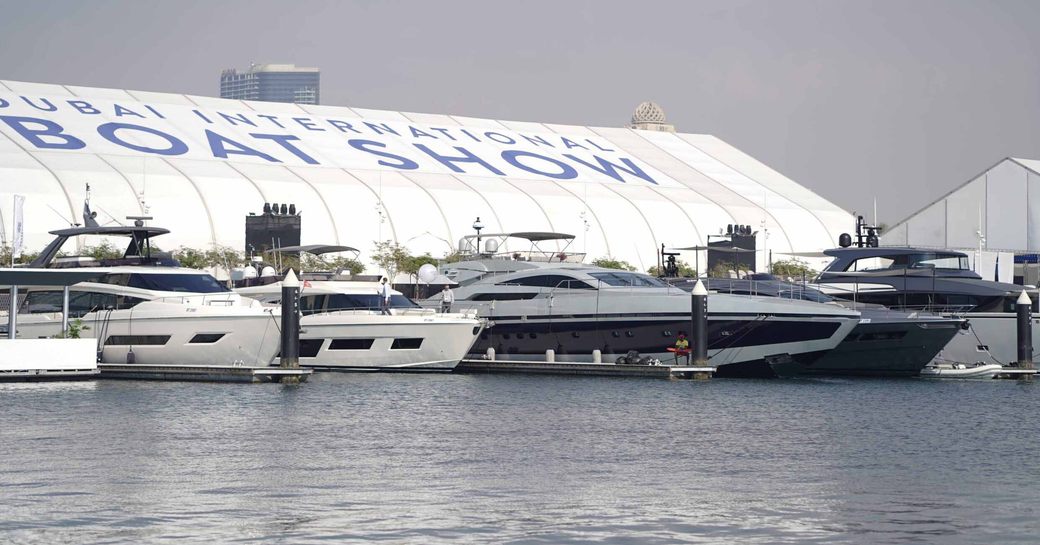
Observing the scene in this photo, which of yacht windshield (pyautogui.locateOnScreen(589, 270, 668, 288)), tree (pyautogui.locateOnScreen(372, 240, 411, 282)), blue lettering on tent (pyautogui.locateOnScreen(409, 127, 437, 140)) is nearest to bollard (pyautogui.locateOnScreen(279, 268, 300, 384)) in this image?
yacht windshield (pyautogui.locateOnScreen(589, 270, 668, 288))

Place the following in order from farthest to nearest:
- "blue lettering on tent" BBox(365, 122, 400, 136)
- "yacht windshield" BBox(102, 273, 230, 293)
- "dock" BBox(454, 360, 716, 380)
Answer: "blue lettering on tent" BBox(365, 122, 400, 136)
"dock" BBox(454, 360, 716, 380)
"yacht windshield" BBox(102, 273, 230, 293)

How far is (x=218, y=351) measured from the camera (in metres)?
41.6

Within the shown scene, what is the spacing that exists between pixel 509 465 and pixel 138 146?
167 feet

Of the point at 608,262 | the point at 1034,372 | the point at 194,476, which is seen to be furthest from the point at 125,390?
the point at 608,262

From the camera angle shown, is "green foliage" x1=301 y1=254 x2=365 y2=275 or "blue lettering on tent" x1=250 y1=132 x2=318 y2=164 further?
"blue lettering on tent" x1=250 y1=132 x2=318 y2=164

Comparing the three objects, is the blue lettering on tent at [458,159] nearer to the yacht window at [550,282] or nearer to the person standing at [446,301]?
the yacht window at [550,282]

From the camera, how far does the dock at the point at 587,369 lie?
42.6 meters

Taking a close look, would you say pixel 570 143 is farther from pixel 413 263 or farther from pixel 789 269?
pixel 413 263

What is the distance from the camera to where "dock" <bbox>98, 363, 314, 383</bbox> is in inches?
1574

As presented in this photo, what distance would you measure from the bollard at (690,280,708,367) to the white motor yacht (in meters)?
6.36

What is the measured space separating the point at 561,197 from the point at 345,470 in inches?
2158

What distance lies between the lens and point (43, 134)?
232ft

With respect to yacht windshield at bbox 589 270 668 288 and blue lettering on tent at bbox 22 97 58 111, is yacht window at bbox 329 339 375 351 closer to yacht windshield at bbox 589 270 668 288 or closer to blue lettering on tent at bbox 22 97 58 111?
yacht windshield at bbox 589 270 668 288

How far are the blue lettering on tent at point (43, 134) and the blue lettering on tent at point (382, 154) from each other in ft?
50.2
